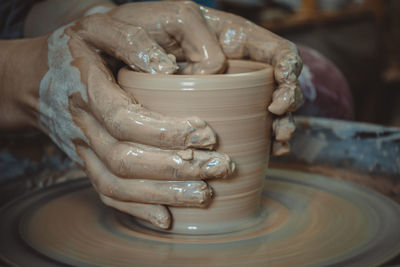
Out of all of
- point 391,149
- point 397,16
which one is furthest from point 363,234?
point 397,16

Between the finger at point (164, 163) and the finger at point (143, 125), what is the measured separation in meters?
0.01

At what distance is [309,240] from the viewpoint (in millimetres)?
864

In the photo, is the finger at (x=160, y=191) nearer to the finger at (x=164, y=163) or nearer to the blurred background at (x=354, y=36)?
the finger at (x=164, y=163)

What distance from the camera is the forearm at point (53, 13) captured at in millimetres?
1383

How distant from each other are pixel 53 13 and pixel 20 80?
50 centimetres

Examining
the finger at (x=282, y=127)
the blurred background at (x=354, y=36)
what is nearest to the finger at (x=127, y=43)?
the finger at (x=282, y=127)

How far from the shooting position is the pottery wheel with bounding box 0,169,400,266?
0.80 metres

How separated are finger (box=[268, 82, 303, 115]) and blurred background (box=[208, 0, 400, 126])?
2.00 meters

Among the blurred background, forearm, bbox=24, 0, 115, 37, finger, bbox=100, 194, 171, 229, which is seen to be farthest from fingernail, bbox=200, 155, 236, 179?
the blurred background

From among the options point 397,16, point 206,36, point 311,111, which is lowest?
point 397,16

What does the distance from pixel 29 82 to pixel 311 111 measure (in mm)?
1081

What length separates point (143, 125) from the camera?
78 centimetres

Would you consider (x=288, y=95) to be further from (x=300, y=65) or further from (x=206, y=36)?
(x=206, y=36)

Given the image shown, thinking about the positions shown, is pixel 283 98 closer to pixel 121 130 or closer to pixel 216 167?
pixel 216 167
